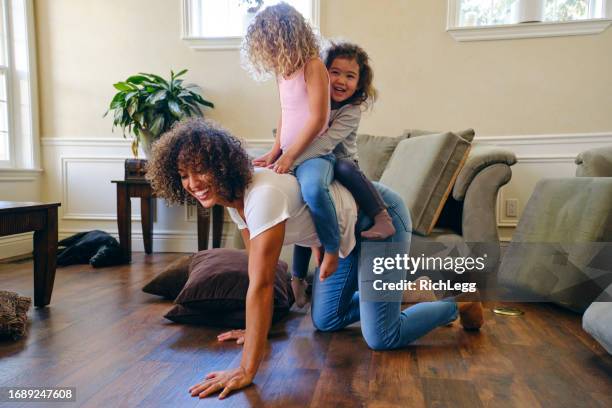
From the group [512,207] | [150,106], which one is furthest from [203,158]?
[512,207]

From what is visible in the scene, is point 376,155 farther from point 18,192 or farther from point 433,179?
point 18,192

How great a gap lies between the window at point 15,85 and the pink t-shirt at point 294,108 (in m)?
2.97

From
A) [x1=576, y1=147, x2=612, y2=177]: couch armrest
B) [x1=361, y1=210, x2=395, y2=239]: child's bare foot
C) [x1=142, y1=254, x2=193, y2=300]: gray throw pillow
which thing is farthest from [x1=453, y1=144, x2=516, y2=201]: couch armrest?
[x1=142, y1=254, x2=193, y2=300]: gray throw pillow

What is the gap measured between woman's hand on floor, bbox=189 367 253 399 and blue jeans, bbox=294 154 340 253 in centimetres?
44

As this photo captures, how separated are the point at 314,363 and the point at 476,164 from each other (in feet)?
4.14

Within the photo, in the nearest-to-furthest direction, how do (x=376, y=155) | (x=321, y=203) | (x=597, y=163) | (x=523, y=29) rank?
(x=321, y=203), (x=597, y=163), (x=376, y=155), (x=523, y=29)

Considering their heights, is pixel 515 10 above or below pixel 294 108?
above

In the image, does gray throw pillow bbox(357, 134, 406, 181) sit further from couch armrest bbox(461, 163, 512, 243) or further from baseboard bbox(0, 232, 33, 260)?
baseboard bbox(0, 232, 33, 260)

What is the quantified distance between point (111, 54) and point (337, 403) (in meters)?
3.43

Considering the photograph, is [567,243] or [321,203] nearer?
[321,203]

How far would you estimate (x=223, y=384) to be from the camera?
1.24 m

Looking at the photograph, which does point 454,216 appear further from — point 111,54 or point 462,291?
point 111,54

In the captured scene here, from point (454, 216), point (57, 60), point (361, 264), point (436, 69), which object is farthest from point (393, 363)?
point (57, 60)

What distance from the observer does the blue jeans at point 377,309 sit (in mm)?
1533
